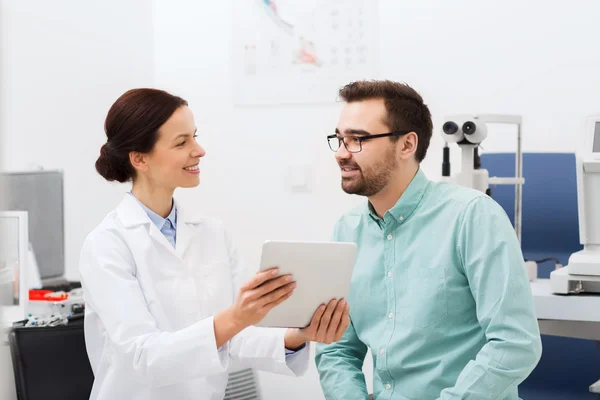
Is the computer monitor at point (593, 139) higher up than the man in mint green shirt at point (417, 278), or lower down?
higher up

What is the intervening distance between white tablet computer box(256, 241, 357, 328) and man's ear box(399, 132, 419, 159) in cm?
38

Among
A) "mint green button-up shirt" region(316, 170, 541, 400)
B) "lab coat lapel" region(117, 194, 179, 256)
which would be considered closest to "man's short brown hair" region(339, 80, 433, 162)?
"mint green button-up shirt" region(316, 170, 541, 400)

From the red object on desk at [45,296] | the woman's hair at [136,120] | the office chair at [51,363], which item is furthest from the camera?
the red object on desk at [45,296]

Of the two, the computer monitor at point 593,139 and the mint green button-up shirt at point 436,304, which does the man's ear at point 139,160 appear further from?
the computer monitor at point 593,139

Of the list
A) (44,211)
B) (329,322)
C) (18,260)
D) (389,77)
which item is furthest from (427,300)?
(389,77)

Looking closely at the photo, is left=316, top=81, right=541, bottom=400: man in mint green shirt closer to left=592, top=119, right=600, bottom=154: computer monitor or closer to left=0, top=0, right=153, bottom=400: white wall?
left=592, top=119, right=600, bottom=154: computer monitor

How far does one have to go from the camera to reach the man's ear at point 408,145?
1513mm

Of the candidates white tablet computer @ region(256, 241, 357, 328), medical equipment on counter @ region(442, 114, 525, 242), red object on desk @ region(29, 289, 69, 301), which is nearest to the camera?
white tablet computer @ region(256, 241, 357, 328)

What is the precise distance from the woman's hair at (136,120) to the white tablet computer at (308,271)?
54 centimetres

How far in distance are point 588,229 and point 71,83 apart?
1967 mm

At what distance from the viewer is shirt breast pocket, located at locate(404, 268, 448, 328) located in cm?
137

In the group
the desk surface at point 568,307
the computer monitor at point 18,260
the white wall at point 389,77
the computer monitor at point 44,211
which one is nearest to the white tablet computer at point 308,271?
the desk surface at point 568,307

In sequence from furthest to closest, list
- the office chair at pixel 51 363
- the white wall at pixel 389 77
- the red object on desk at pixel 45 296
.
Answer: the white wall at pixel 389 77
the red object on desk at pixel 45 296
the office chair at pixel 51 363

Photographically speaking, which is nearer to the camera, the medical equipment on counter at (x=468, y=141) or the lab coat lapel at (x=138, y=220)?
the lab coat lapel at (x=138, y=220)
